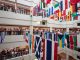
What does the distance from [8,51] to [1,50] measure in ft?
2.75

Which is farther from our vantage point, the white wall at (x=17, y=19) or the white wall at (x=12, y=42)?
the white wall at (x=12, y=42)

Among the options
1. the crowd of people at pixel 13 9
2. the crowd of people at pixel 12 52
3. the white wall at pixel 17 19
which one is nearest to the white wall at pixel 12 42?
the crowd of people at pixel 12 52

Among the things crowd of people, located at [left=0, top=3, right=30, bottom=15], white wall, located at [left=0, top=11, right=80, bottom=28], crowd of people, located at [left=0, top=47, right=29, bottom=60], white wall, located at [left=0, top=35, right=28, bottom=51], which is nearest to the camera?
crowd of people, located at [left=0, top=47, right=29, bottom=60]

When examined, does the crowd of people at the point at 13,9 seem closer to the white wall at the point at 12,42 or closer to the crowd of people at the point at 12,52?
the white wall at the point at 12,42

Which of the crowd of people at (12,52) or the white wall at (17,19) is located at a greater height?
the white wall at (17,19)

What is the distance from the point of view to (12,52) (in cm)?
1548

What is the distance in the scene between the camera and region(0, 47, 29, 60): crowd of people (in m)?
14.4

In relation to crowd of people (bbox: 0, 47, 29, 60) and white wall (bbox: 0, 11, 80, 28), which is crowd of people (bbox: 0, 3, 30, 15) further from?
crowd of people (bbox: 0, 47, 29, 60)

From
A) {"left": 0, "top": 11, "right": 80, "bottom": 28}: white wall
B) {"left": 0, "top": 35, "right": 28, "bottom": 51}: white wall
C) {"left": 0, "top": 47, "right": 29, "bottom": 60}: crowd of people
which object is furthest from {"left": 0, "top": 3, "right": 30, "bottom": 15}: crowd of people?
{"left": 0, "top": 47, "right": 29, "bottom": 60}: crowd of people

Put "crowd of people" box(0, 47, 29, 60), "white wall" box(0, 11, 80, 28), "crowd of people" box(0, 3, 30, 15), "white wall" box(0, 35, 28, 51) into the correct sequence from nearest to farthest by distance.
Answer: "crowd of people" box(0, 47, 29, 60) → "white wall" box(0, 11, 80, 28) → "crowd of people" box(0, 3, 30, 15) → "white wall" box(0, 35, 28, 51)

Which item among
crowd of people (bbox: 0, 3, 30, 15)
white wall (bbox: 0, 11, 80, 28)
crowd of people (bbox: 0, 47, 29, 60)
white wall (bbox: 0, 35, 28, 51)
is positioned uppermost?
crowd of people (bbox: 0, 3, 30, 15)

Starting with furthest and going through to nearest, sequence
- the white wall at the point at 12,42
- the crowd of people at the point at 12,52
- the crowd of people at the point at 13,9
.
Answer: the white wall at the point at 12,42 < the crowd of people at the point at 13,9 < the crowd of people at the point at 12,52

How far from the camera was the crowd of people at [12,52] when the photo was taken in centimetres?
1438

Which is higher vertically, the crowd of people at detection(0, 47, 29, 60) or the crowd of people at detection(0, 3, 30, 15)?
the crowd of people at detection(0, 3, 30, 15)
